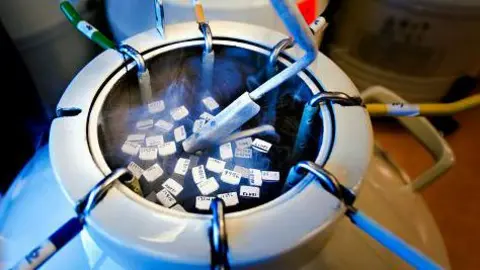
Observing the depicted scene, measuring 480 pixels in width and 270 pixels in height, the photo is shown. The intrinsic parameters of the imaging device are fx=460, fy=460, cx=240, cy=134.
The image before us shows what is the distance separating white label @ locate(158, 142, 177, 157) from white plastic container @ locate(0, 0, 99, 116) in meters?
0.47

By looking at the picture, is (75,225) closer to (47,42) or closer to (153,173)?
(153,173)

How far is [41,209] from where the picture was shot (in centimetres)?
62

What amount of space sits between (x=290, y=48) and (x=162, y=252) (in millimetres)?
316

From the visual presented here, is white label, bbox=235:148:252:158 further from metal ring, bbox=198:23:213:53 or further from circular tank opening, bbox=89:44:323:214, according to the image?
metal ring, bbox=198:23:213:53

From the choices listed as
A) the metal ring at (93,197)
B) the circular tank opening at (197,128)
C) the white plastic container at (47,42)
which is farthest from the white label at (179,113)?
the white plastic container at (47,42)

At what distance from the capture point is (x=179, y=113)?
0.65 meters

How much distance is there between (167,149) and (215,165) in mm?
69

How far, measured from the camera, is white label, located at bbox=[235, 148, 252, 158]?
2.03ft

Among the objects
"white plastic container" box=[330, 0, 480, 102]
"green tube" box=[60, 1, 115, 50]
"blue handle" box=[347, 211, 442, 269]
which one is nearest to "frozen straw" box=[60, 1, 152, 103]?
"green tube" box=[60, 1, 115, 50]

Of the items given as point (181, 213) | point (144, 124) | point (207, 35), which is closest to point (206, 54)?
point (207, 35)

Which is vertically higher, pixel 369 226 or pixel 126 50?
pixel 126 50

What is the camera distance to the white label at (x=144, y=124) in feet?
2.07

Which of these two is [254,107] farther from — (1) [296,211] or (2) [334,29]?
(2) [334,29]

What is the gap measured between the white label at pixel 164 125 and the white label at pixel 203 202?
0.41 feet
